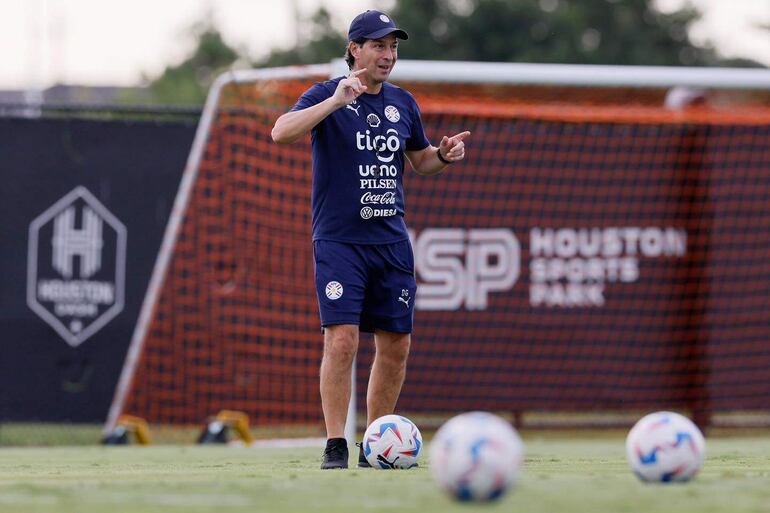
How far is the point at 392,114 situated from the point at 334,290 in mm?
1028

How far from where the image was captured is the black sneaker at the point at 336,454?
6766 mm

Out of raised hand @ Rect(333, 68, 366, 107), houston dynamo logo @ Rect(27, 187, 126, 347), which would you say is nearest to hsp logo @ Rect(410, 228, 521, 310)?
houston dynamo logo @ Rect(27, 187, 126, 347)

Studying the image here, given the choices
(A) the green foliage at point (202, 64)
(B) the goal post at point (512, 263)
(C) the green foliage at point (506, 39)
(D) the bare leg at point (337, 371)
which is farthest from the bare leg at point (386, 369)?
(A) the green foliage at point (202, 64)

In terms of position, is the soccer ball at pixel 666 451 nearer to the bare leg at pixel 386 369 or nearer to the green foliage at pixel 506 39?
the bare leg at pixel 386 369

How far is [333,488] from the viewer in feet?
17.0

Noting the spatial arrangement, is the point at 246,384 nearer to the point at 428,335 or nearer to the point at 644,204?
the point at 428,335

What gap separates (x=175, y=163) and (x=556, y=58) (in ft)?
71.1

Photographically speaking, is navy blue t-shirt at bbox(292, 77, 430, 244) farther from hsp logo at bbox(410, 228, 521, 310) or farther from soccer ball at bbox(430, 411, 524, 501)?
hsp logo at bbox(410, 228, 521, 310)

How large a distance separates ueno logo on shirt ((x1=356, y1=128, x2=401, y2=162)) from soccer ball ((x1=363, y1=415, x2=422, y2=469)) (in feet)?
4.65

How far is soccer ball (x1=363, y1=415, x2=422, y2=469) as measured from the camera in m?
6.65

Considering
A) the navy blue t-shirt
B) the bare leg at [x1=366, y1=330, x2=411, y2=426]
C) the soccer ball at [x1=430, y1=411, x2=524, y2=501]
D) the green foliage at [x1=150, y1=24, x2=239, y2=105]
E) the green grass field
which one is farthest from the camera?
the green foliage at [x1=150, y1=24, x2=239, y2=105]

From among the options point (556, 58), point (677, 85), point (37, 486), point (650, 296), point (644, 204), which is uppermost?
point (556, 58)


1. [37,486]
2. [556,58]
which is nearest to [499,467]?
[37,486]

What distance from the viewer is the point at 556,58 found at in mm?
32688
